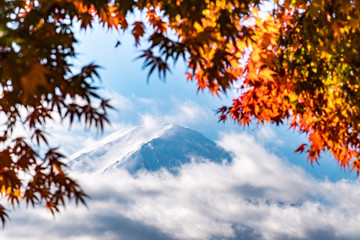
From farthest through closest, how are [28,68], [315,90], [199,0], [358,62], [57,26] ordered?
[315,90]
[358,62]
[57,26]
[199,0]
[28,68]

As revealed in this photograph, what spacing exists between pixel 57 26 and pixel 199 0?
2.83 meters

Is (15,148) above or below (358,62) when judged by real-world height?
below

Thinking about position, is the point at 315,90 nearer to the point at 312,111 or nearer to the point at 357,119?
the point at 312,111

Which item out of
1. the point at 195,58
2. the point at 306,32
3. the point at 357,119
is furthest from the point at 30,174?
the point at 357,119

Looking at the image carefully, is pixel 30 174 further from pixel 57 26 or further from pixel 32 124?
pixel 57 26

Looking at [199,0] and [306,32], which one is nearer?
[199,0]

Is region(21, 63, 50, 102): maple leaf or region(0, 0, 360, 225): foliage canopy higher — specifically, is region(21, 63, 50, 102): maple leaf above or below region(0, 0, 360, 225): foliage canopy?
below

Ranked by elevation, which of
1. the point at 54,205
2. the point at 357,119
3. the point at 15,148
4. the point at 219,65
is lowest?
the point at 54,205

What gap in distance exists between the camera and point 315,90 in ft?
29.1

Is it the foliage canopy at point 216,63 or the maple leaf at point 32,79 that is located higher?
the foliage canopy at point 216,63

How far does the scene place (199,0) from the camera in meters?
5.77

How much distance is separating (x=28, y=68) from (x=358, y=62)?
6511 mm

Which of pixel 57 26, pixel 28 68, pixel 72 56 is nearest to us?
pixel 28 68

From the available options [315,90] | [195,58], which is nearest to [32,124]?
[195,58]
